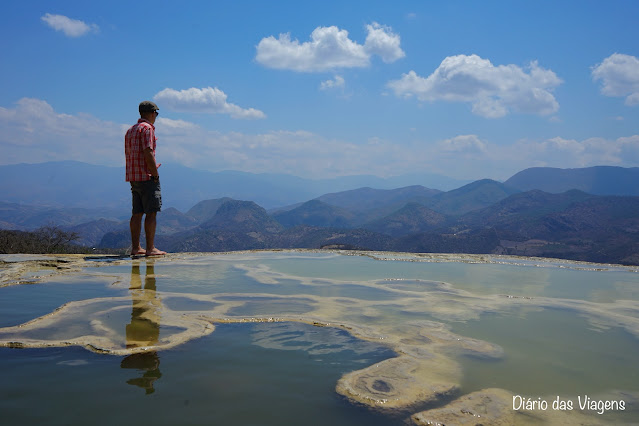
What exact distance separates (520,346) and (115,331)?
3.05m

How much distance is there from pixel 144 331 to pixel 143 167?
4649mm

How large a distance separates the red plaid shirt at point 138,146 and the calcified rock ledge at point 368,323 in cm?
183

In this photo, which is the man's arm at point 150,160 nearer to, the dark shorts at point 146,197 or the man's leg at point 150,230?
the dark shorts at point 146,197

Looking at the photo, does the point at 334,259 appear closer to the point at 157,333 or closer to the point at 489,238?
the point at 157,333

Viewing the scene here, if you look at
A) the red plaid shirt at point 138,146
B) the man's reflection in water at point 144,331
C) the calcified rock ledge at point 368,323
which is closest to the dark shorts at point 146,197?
the red plaid shirt at point 138,146

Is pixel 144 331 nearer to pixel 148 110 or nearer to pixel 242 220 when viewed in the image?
pixel 148 110

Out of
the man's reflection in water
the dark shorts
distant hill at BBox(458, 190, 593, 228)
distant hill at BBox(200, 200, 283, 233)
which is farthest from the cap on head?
distant hill at BBox(458, 190, 593, 228)

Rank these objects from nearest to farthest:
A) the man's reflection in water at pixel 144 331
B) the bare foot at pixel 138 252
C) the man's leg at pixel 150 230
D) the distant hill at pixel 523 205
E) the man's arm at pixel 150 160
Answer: the man's reflection in water at pixel 144 331, the man's arm at pixel 150 160, the man's leg at pixel 150 230, the bare foot at pixel 138 252, the distant hill at pixel 523 205

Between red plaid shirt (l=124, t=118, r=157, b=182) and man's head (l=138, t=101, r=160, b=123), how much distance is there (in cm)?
9

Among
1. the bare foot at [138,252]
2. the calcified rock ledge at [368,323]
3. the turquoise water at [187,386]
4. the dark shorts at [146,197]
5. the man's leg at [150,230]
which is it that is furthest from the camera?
the bare foot at [138,252]

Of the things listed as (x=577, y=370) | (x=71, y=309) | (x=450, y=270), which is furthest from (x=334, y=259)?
(x=577, y=370)

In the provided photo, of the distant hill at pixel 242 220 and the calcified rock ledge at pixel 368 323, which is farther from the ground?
the distant hill at pixel 242 220

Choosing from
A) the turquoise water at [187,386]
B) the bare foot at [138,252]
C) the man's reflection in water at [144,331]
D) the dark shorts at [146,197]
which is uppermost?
the dark shorts at [146,197]

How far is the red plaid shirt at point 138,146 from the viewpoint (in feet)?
23.4
